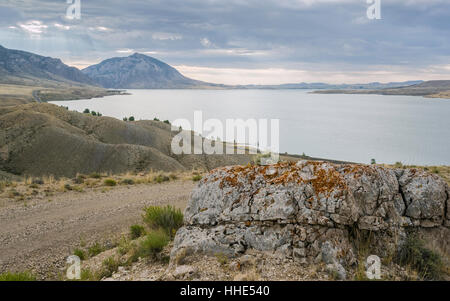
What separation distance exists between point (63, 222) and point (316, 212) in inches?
296

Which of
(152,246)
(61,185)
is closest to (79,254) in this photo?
(152,246)

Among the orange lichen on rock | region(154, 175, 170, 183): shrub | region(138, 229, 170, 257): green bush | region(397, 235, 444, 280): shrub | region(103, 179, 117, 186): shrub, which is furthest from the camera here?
region(154, 175, 170, 183): shrub

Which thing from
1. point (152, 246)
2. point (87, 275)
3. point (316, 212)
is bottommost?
point (87, 275)

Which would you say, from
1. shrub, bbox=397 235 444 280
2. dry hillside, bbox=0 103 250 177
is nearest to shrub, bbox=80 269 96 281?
shrub, bbox=397 235 444 280

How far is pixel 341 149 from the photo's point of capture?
64.7 m

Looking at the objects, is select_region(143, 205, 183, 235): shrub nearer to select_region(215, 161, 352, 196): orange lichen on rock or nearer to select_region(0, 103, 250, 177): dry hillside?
select_region(215, 161, 352, 196): orange lichen on rock

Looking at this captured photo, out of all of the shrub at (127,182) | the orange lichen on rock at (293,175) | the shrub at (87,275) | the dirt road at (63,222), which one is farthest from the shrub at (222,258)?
the shrub at (127,182)

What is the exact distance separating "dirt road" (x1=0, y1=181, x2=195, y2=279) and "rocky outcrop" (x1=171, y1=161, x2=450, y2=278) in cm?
344

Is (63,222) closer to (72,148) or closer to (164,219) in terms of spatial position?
(164,219)

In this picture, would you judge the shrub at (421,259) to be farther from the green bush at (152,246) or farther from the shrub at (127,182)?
the shrub at (127,182)

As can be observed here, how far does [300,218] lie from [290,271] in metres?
0.85

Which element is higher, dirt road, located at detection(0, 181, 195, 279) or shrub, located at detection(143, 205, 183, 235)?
shrub, located at detection(143, 205, 183, 235)

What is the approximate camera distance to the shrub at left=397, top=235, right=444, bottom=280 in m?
5.12

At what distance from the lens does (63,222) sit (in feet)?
31.7
